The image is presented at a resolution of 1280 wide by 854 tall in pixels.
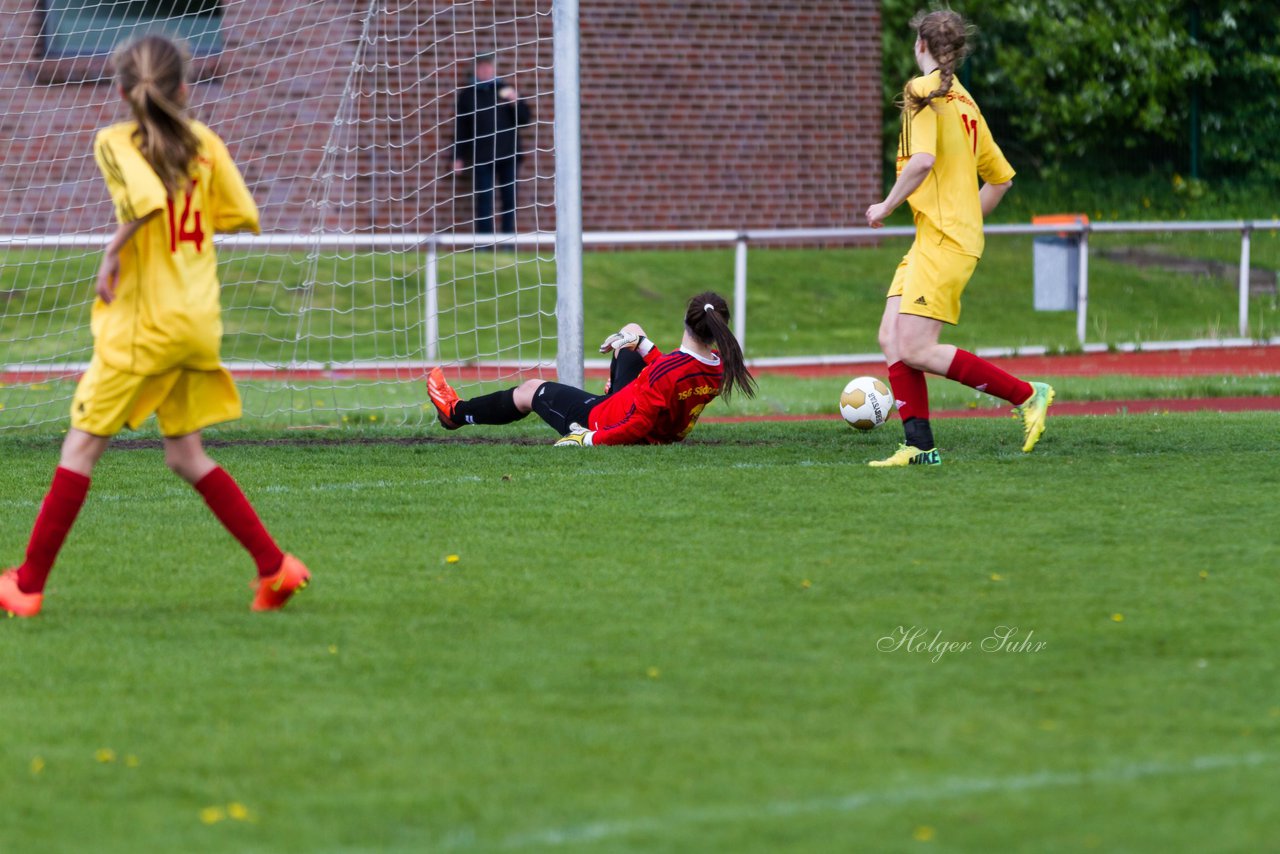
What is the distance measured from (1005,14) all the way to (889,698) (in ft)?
72.7

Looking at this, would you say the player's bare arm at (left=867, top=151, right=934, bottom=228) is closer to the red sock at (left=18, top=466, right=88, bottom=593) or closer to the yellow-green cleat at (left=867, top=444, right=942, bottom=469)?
the yellow-green cleat at (left=867, top=444, right=942, bottom=469)

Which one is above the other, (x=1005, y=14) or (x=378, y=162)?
(x=1005, y=14)

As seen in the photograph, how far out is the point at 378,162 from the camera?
17469 mm

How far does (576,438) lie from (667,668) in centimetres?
418

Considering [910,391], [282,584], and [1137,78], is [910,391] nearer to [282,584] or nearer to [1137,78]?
[282,584]

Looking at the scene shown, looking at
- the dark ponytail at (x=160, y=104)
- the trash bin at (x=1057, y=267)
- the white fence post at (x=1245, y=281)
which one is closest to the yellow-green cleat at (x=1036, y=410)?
the dark ponytail at (x=160, y=104)

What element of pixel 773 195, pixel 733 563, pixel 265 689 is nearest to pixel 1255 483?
pixel 733 563

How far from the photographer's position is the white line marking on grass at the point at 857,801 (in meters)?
3.30

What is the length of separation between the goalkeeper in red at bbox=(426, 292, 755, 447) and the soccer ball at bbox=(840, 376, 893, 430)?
0.76 m

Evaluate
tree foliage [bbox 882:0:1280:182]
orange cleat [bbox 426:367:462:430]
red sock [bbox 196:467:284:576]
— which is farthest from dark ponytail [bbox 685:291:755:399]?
tree foliage [bbox 882:0:1280:182]

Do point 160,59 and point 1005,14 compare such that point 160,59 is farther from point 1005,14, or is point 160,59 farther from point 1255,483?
point 1005,14

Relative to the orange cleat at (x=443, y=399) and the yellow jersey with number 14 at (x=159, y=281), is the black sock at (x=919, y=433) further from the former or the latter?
the yellow jersey with number 14 at (x=159, y=281)

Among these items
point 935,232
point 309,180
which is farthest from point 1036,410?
point 309,180

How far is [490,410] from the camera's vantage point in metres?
8.95
